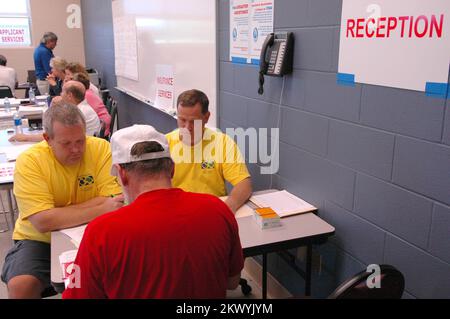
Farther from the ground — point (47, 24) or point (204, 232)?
point (47, 24)

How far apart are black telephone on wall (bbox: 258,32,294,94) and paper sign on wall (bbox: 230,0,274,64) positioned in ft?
0.40

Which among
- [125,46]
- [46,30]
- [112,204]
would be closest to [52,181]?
[112,204]

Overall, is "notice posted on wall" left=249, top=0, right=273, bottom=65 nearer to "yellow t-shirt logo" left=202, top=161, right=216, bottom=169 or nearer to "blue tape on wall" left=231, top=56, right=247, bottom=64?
"blue tape on wall" left=231, top=56, right=247, bottom=64

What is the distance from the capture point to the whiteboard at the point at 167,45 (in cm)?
299

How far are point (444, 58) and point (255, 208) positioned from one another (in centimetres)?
109

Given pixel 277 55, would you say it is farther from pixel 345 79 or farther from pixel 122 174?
pixel 122 174

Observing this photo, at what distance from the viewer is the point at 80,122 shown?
1886mm

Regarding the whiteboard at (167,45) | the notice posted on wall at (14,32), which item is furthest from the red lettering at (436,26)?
the notice posted on wall at (14,32)

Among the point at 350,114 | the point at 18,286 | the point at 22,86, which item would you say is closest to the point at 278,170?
the point at 350,114

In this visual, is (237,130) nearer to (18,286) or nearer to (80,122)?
(80,122)

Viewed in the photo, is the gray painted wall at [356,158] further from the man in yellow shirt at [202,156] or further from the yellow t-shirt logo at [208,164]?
the yellow t-shirt logo at [208,164]

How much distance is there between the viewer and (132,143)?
1.21 m

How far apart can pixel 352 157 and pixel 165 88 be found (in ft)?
8.06
